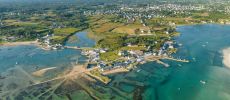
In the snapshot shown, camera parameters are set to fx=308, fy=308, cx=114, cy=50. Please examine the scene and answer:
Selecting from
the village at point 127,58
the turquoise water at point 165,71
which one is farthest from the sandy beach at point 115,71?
the turquoise water at point 165,71

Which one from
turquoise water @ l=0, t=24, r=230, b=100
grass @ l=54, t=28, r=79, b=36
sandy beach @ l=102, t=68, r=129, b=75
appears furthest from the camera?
grass @ l=54, t=28, r=79, b=36

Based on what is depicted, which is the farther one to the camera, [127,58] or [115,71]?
[127,58]

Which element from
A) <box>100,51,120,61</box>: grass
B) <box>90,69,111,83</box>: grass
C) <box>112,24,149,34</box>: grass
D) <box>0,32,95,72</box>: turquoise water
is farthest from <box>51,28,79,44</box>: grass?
<box>90,69,111,83</box>: grass

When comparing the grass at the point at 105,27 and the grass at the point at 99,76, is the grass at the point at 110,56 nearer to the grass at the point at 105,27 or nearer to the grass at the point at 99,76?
the grass at the point at 99,76

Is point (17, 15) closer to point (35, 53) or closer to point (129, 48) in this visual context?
point (35, 53)

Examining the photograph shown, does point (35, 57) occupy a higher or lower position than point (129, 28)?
lower

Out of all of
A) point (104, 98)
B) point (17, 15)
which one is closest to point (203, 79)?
point (104, 98)

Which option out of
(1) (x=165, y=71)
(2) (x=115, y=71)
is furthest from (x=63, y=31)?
(1) (x=165, y=71)

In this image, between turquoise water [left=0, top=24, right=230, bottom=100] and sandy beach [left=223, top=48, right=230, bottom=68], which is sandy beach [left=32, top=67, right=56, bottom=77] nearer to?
turquoise water [left=0, top=24, right=230, bottom=100]

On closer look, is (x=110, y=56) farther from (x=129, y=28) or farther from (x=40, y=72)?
(x=129, y=28)
